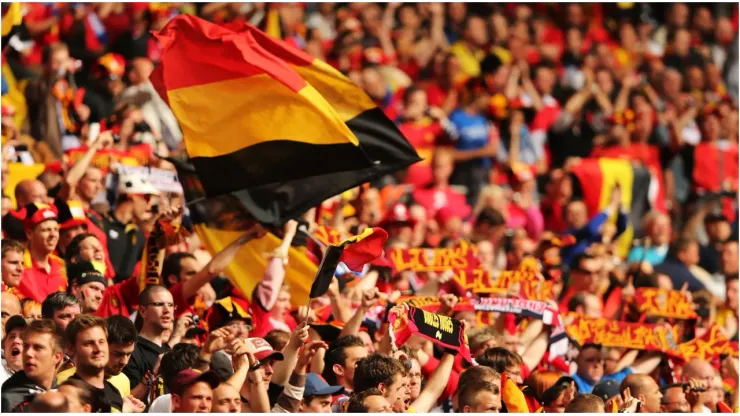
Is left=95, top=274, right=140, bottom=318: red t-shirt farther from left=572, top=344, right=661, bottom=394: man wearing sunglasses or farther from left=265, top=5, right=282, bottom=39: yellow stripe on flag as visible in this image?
left=265, top=5, right=282, bottom=39: yellow stripe on flag

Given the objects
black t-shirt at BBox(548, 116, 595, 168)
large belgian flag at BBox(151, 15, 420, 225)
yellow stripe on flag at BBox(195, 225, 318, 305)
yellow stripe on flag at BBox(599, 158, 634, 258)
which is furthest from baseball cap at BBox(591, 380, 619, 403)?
black t-shirt at BBox(548, 116, 595, 168)

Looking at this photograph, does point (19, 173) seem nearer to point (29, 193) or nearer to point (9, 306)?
point (29, 193)

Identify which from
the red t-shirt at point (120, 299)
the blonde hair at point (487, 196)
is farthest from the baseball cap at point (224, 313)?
the blonde hair at point (487, 196)

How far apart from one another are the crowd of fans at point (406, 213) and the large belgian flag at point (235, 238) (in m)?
0.14

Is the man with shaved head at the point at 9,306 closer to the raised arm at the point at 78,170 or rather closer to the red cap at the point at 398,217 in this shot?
the raised arm at the point at 78,170

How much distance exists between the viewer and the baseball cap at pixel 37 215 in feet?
37.4

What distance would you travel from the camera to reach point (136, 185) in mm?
13203

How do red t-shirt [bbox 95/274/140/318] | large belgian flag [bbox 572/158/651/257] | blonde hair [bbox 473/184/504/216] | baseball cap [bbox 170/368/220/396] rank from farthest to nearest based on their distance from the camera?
large belgian flag [bbox 572/158/651/257], blonde hair [bbox 473/184/504/216], red t-shirt [bbox 95/274/140/318], baseball cap [bbox 170/368/220/396]

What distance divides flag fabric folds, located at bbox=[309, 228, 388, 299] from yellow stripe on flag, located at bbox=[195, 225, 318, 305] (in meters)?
1.73

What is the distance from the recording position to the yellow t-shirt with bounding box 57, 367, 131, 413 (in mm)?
9188

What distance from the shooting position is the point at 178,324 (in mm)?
11109

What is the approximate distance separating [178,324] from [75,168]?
2.21 metres

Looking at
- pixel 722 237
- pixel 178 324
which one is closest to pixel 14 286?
pixel 178 324

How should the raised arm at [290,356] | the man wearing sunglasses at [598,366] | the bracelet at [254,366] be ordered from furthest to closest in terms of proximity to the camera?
the man wearing sunglasses at [598,366]
the raised arm at [290,356]
the bracelet at [254,366]
